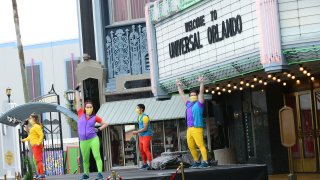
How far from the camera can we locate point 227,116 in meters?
25.4

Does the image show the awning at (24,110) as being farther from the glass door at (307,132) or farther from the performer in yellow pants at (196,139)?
the performer in yellow pants at (196,139)

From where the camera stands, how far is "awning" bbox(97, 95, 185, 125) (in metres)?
26.1

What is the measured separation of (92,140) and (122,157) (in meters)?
11.5

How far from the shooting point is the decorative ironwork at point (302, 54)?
1563cm

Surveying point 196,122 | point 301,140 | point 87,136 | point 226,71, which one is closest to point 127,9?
point 301,140

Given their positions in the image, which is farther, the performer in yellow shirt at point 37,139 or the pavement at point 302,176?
the pavement at point 302,176

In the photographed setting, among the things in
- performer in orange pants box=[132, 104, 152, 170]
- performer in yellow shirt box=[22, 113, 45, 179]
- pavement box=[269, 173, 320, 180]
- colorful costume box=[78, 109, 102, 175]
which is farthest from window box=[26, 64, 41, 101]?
colorful costume box=[78, 109, 102, 175]

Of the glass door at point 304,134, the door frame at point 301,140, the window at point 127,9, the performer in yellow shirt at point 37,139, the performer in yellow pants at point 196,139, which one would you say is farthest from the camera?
the window at point 127,9

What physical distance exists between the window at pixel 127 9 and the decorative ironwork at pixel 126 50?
0.37 meters

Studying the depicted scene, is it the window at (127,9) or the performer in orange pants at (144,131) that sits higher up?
the window at (127,9)

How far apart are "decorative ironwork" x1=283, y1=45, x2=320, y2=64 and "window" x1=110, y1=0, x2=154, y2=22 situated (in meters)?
12.4

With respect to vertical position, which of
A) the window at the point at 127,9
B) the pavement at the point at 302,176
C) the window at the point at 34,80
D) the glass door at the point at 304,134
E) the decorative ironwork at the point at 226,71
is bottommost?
the pavement at the point at 302,176

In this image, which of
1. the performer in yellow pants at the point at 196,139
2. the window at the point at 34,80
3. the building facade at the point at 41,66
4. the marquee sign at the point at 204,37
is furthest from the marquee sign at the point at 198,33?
the window at the point at 34,80

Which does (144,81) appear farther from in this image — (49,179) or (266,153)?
(49,179)
